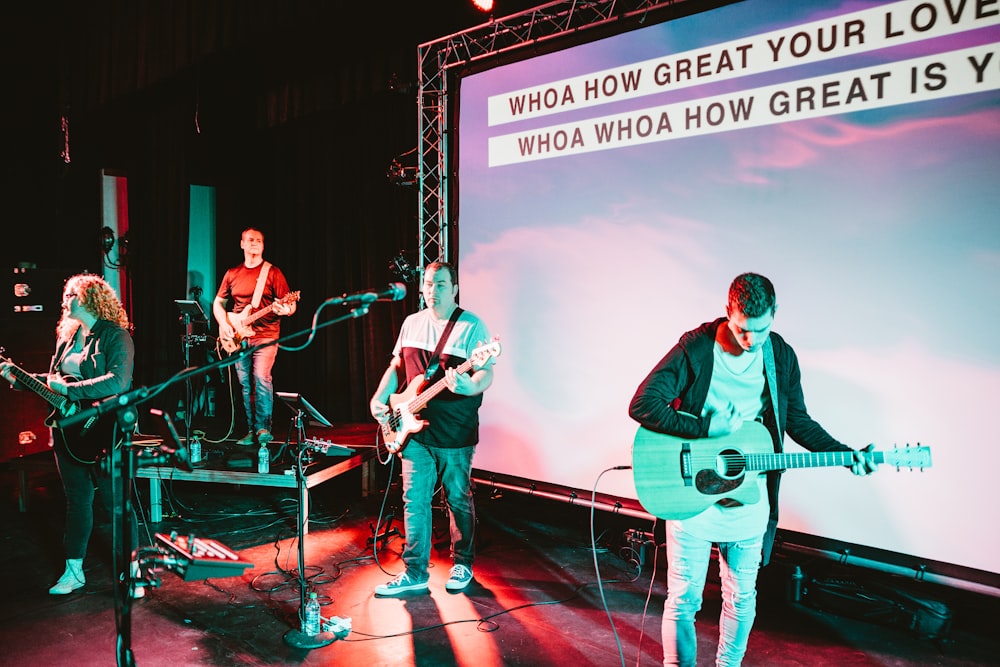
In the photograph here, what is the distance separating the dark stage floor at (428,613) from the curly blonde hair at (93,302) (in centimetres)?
163

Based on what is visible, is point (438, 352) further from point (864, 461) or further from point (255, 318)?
point (255, 318)

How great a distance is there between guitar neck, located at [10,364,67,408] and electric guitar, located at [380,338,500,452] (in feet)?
6.25

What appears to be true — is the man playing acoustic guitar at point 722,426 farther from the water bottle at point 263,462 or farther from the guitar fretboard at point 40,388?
the water bottle at point 263,462

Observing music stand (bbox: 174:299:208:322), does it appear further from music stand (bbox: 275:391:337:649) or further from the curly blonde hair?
music stand (bbox: 275:391:337:649)

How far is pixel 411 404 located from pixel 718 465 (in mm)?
1953

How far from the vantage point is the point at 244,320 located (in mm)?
6086

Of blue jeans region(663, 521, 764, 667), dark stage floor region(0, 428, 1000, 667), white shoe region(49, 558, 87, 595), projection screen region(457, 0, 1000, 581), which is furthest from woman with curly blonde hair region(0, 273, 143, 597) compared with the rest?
blue jeans region(663, 521, 764, 667)

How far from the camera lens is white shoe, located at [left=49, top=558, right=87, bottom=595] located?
14.1 ft

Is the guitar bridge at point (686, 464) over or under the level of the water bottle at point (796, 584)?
over

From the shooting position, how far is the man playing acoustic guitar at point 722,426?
2701 mm

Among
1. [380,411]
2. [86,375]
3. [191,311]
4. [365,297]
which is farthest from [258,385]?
[365,297]

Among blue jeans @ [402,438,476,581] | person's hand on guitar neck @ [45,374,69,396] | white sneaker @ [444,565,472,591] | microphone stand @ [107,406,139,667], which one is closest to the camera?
microphone stand @ [107,406,139,667]

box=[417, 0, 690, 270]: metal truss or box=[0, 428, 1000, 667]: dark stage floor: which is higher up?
box=[417, 0, 690, 270]: metal truss

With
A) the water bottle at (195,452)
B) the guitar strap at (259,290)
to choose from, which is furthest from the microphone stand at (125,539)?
the guitar strap at (259,290)
